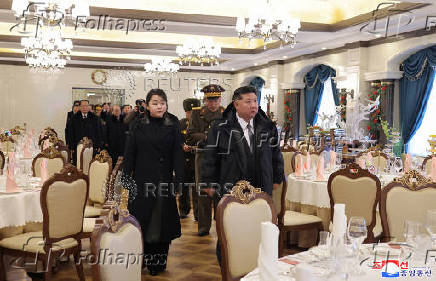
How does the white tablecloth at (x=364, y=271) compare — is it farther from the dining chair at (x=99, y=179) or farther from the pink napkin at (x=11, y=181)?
the dining chair at (x=99, y=179)

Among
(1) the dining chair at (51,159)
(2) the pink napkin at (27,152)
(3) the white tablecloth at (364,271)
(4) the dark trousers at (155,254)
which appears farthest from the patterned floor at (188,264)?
(2) the pink napkin at (27,152)

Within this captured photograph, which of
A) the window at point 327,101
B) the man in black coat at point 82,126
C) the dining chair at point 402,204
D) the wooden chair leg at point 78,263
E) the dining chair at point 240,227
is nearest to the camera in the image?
the dining chair at point 240,227

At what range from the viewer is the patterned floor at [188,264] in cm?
457

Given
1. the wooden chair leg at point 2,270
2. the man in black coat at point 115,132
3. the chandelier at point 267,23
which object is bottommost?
the wooden chair leg at point 2,270

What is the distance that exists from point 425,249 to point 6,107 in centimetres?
1536

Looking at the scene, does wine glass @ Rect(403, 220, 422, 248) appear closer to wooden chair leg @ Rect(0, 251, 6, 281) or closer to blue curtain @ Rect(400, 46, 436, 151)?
wooden chair leg @ Rect(0, 251, 6, 281)

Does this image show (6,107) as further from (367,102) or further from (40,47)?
(367,102)

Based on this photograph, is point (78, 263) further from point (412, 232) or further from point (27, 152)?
point (27, 152)

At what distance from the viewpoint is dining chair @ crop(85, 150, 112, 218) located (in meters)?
5.16

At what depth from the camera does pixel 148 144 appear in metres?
4.33

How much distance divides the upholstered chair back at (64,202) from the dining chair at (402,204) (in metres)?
2.33

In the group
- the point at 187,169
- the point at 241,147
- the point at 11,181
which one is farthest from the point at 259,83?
the point at 241,147

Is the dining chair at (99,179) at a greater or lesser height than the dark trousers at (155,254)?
greater

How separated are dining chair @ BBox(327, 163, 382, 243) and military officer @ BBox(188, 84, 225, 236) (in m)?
1.82
